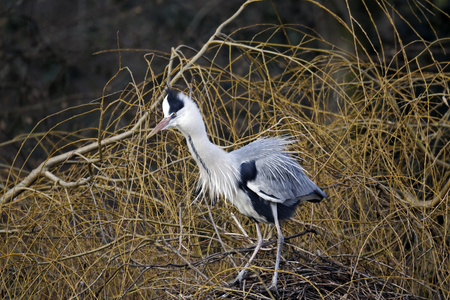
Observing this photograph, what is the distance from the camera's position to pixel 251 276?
2865 millimetres

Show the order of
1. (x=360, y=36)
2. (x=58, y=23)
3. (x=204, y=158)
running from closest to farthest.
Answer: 1. (x=204, y=158)
2. (x=360, y=36)
3. (x=58, y=23)

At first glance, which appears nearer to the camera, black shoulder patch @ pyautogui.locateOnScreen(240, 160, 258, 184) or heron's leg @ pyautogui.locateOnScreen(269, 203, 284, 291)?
heron's leg @ pyautogui.locateOnScreen(269, 203, 284, 291)

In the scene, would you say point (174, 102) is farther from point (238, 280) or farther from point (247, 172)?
point (238, 280)

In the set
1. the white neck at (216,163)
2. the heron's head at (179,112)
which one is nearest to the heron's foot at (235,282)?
the white neck at (216,163)

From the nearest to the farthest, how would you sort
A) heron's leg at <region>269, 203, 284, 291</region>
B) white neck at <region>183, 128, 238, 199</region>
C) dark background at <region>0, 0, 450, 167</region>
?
1. heron's leg at <region>269, 203, 284, 291</region>
2. white neck at <region>183, 128, 238, 199</region>
3. dark background at <region>0, 0, 450, 167</region>

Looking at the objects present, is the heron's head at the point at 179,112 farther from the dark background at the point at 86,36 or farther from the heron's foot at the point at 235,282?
the dark background at the point at 86,36

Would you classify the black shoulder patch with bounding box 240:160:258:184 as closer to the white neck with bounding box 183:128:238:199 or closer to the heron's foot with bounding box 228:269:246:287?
the white neck with bounding box 183:128:238:199

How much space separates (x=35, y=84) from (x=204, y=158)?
5.20 m

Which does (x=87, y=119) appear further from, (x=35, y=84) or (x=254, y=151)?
(x=254, y=151)

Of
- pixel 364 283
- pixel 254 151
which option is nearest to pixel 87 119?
pixel 254 151

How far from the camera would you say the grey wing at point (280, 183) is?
9.91ft

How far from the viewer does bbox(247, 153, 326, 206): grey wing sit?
302 centimetres

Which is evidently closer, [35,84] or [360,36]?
[360,36]

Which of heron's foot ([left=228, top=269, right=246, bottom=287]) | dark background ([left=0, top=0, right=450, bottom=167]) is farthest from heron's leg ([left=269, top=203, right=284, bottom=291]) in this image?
dark background ([left=0, top=0, right=450, bottom=167])
